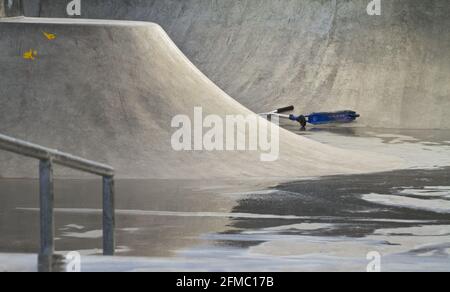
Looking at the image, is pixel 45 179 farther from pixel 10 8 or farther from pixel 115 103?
pixel 10 8

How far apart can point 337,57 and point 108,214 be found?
20.3 m

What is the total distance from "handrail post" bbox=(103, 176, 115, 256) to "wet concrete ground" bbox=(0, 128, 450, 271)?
1.04 ft

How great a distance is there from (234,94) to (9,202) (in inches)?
612

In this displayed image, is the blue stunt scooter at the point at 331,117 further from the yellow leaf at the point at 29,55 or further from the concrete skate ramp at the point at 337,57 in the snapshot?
the yellow leaf at the point at 29,55

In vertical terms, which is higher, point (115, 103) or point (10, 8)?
point (10, 8)

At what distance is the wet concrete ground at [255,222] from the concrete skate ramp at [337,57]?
31.4 feet

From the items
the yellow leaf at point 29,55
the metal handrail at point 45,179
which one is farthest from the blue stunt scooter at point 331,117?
the metal handrail at point 45,179

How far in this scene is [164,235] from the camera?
990 centimetres

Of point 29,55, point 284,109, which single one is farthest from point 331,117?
point 29,55

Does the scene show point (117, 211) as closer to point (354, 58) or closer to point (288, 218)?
point (288, 218)

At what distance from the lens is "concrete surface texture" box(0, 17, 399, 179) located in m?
15.0

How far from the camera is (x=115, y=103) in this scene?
15.7 metres

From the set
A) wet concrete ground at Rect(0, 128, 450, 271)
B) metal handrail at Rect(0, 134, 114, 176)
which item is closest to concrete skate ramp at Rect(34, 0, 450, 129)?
wet concrete ground at Rect(0, 128, 450, 271)

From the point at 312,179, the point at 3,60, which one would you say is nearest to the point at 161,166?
the point at 312,179
